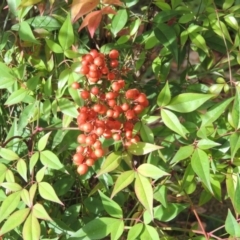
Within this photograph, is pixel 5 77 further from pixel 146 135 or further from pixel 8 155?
pixel 146 135

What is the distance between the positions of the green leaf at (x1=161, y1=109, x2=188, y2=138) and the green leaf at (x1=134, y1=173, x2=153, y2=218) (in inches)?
4.2

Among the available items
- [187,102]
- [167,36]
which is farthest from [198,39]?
[187,102]

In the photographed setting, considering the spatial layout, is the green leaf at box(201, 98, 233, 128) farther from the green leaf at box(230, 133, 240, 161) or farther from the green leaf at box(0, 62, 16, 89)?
the green leaf at box(0, 62, 16, 89)

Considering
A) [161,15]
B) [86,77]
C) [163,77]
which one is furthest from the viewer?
[163,77]

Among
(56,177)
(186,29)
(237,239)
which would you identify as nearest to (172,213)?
(237,239)

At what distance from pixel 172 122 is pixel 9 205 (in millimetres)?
339

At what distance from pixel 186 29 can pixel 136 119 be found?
253mm

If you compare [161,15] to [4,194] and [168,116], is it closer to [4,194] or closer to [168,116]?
[168,116]

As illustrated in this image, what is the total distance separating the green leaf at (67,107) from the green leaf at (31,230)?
20cm

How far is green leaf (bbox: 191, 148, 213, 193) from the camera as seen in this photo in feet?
3.13

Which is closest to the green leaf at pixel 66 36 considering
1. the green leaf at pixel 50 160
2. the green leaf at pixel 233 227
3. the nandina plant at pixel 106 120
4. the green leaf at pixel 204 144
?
the nandina plant at pixel 106 120

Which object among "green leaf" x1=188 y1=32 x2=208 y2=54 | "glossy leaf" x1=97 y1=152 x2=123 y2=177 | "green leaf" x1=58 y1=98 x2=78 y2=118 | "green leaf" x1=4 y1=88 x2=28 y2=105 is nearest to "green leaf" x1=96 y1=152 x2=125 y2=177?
"glossy leaf" x1=97 y1=152 x2=123 y2=177

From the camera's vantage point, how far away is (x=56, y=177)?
1.16m

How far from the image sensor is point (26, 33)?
99 centimetres
